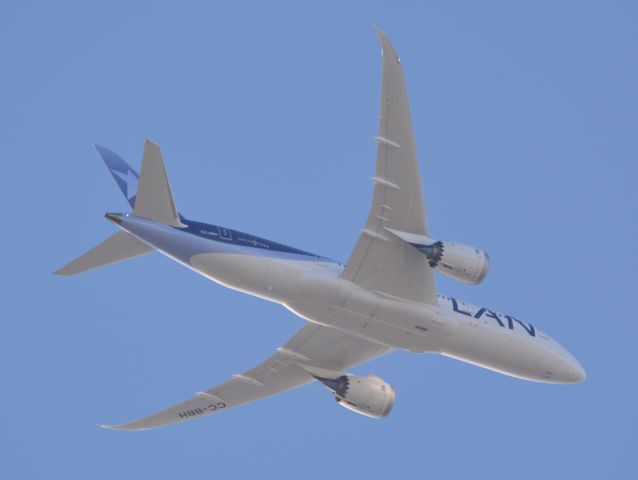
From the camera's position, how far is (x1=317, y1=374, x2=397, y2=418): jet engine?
145 feet

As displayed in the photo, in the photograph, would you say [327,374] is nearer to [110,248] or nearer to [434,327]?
[434,327]

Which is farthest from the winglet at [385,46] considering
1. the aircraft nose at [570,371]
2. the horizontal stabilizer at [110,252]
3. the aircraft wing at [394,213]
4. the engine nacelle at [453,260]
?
the aircraft nose at [570,371]

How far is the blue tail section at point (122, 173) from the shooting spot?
4134cm

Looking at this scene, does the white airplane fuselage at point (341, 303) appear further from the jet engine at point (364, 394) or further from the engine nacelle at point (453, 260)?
the jet engine at point (364, 394)

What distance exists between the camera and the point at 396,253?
38500mm

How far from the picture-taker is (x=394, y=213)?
36.9 metres

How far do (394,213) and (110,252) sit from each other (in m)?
9.69

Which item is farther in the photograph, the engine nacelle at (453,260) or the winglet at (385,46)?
the engine nacelle at (453,260)

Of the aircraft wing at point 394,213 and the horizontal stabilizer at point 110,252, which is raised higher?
the aircraft wing at point 394,213

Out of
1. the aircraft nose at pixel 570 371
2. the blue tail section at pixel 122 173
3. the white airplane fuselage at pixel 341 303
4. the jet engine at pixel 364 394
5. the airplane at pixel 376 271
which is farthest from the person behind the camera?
the jet engine at pixel 364 394

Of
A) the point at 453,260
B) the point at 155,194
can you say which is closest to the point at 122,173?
the point at 155,194

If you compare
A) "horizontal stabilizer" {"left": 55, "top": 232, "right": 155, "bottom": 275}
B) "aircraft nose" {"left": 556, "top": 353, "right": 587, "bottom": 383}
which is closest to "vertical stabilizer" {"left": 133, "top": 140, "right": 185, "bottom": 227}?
"horizontal stabilizer" {"left": 55, "top": 232, "right": 155, "bottom": 275}

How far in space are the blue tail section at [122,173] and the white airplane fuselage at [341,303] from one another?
396cm

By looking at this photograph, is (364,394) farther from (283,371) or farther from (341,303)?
(341,303)
